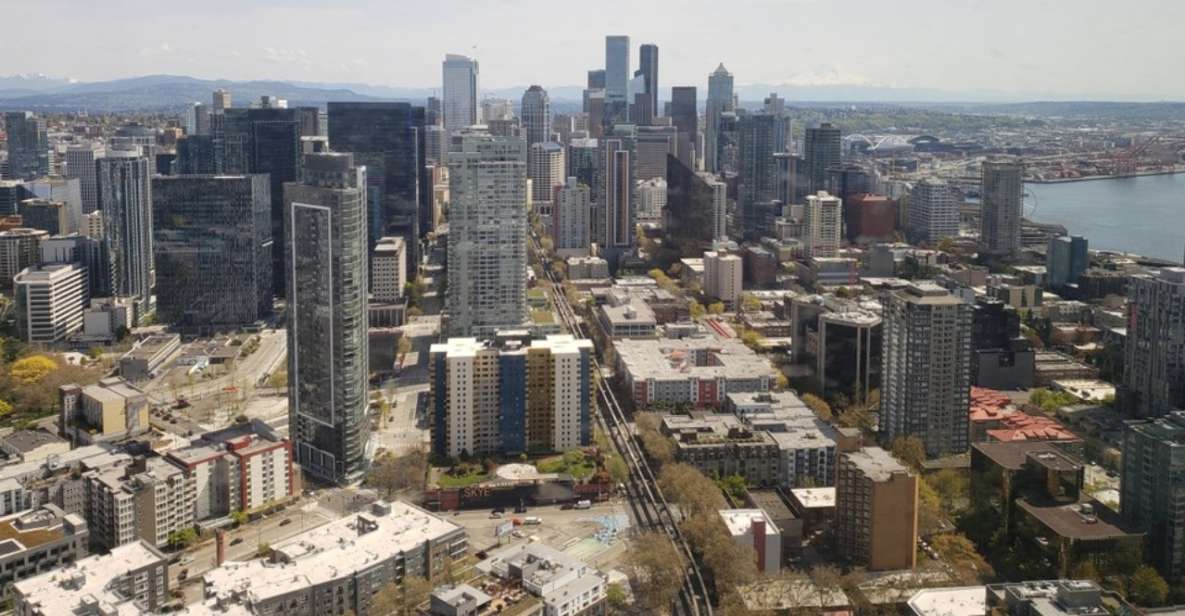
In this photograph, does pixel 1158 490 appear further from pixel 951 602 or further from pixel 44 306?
pixel 44 306

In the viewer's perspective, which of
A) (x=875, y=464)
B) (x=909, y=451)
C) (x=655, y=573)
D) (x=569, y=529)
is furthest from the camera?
(x=909, y=451)

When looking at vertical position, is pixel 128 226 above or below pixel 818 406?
above

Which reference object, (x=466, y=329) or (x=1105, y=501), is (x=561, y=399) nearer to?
(x=466, y=329)

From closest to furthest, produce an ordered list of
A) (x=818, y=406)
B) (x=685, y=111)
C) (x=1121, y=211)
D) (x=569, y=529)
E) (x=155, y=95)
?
(x=569, y=529) → (x=818, y=406) → (x=1121, y=211) → (x=685, y=111) → (x=155, y=95)

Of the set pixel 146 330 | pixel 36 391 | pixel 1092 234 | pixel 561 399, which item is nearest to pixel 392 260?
pixel 146 330

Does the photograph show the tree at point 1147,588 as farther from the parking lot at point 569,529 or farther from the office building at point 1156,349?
the office building at point 1156,349

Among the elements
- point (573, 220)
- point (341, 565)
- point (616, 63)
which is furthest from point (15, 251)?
point (616, 63)
